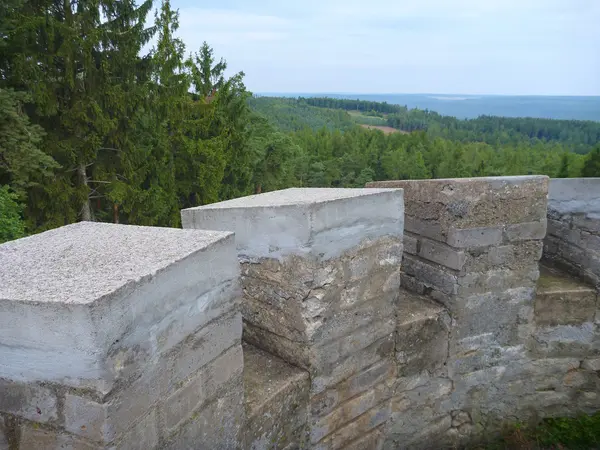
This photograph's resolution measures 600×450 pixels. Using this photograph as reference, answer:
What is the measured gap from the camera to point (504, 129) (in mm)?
84062

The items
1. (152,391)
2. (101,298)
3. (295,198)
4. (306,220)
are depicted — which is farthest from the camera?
(295,198)

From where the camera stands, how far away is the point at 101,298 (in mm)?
1165

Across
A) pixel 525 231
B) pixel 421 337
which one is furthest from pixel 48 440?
pixel 525 231

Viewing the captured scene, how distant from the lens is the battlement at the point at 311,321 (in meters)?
1.27

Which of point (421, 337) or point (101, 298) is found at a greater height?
point (101, 298)

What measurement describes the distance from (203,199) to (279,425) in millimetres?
15851

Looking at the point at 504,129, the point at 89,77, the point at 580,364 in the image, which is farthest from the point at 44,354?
the point at 504,129

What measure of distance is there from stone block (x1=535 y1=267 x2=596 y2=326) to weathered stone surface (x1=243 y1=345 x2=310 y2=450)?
1.73m

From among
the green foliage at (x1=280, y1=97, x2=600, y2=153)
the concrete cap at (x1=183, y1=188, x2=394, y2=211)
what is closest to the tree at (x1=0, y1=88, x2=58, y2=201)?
the concrete cap at (x1=183, y1=188, x2=394, y2=211)

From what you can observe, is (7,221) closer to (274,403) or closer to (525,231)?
(274,403)

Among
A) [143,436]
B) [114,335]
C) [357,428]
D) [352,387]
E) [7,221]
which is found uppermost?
[114,335]

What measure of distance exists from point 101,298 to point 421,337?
196 cm

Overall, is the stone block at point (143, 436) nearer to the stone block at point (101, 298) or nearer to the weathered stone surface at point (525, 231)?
the stone block at point (101, 298)

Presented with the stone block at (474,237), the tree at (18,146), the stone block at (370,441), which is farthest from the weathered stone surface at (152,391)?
the tree at (18,146)
